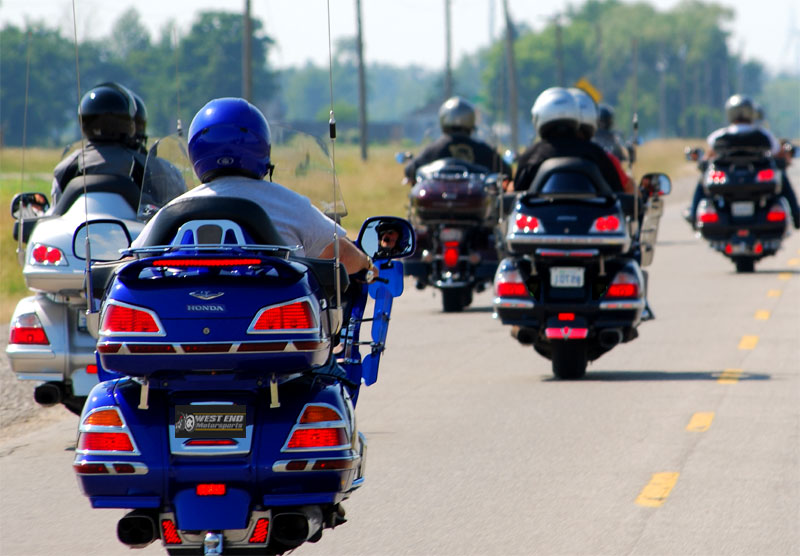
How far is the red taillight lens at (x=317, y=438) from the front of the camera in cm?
544

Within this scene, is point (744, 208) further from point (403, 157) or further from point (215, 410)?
point (215, 410)

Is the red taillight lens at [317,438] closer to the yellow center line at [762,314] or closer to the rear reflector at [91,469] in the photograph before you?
the rear reflector at [91,469]

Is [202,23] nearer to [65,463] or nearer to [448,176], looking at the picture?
[448,176]

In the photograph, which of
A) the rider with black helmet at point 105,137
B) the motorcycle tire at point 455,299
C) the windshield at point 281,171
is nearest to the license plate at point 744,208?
the motorcycle tire at point 455,299

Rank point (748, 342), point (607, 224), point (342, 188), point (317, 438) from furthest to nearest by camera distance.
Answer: point (342, 188), point (748, 342), point (607, 224), point (317, 438)

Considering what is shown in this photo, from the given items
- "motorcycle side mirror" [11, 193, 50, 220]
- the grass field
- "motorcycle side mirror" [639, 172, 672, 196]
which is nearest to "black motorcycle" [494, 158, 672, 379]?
"motorcycle side mirror" [639, 172, 672, 196]

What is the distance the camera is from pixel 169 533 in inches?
215

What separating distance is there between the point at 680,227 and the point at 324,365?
1153 inches

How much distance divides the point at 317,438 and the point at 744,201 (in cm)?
1718

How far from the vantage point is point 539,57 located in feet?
611

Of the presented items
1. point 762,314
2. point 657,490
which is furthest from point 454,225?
point 657,490

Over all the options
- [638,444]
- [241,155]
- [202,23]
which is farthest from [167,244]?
[202,23]

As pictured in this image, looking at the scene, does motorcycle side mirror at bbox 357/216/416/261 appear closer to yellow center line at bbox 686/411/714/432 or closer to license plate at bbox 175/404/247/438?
license plate at bbox 175/404/247/438

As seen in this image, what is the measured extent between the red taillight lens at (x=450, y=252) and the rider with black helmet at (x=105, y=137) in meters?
7.30
